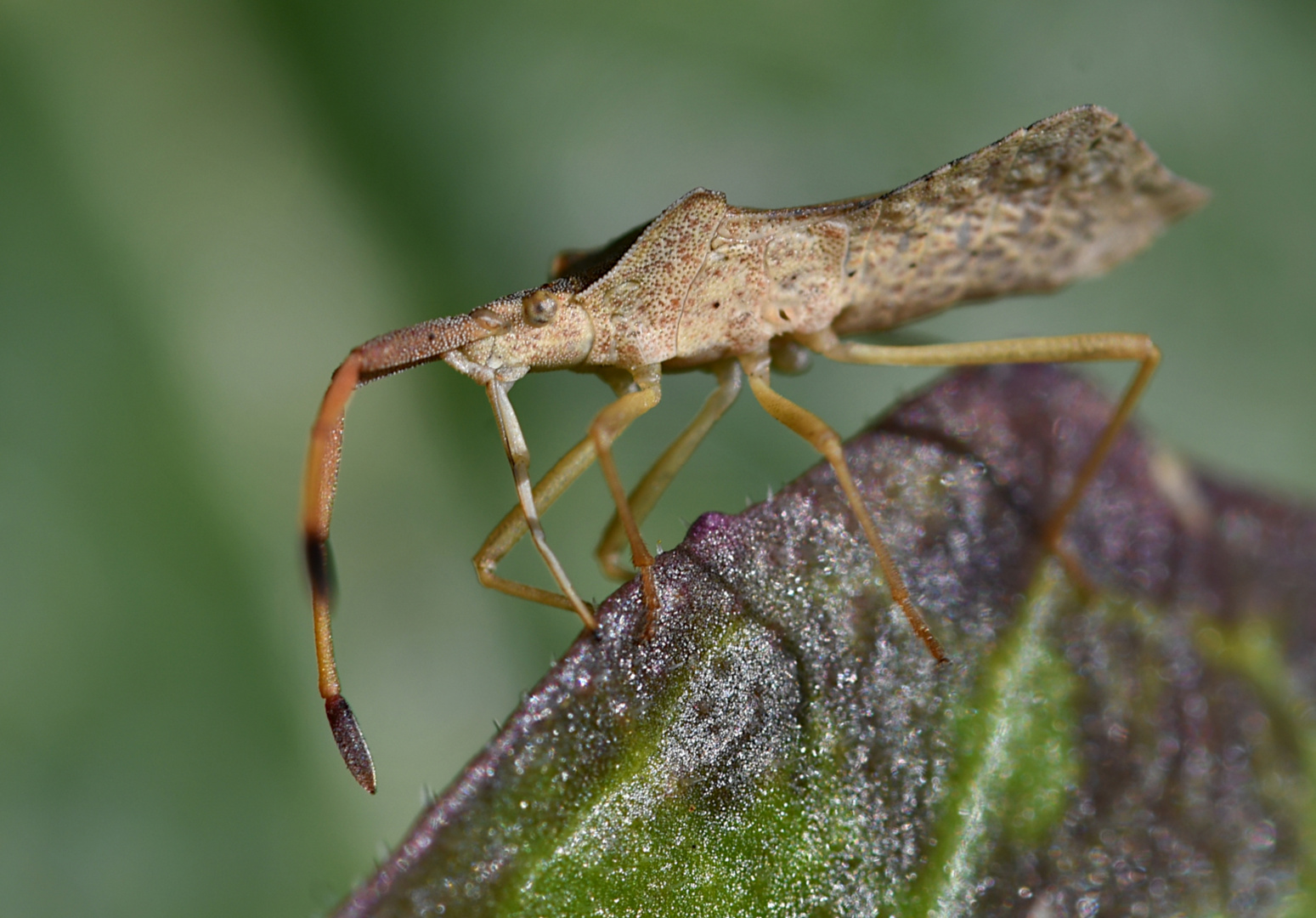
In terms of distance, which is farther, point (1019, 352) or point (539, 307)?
point (1019, 352)

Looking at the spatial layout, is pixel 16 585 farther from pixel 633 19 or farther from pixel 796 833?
pixel 633 19

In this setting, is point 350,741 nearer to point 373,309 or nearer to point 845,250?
point 373,309

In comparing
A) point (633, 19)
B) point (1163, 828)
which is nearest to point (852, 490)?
point (1163, 828)

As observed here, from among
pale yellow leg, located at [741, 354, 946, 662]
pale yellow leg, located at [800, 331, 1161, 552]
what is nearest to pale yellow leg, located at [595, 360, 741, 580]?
pale yellow leg, located at [800, 331, 1161, 552]

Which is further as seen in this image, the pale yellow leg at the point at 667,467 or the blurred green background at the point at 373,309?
the pale yellow leg at the point at 667,467

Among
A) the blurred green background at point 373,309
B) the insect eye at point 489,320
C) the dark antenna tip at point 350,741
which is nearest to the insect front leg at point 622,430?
the insect eye at point 489,320

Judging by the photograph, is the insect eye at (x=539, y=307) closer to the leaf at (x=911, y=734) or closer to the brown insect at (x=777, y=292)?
the brown insect at (x=777, y=292)

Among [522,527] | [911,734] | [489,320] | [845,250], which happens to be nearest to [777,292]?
[845,250]
